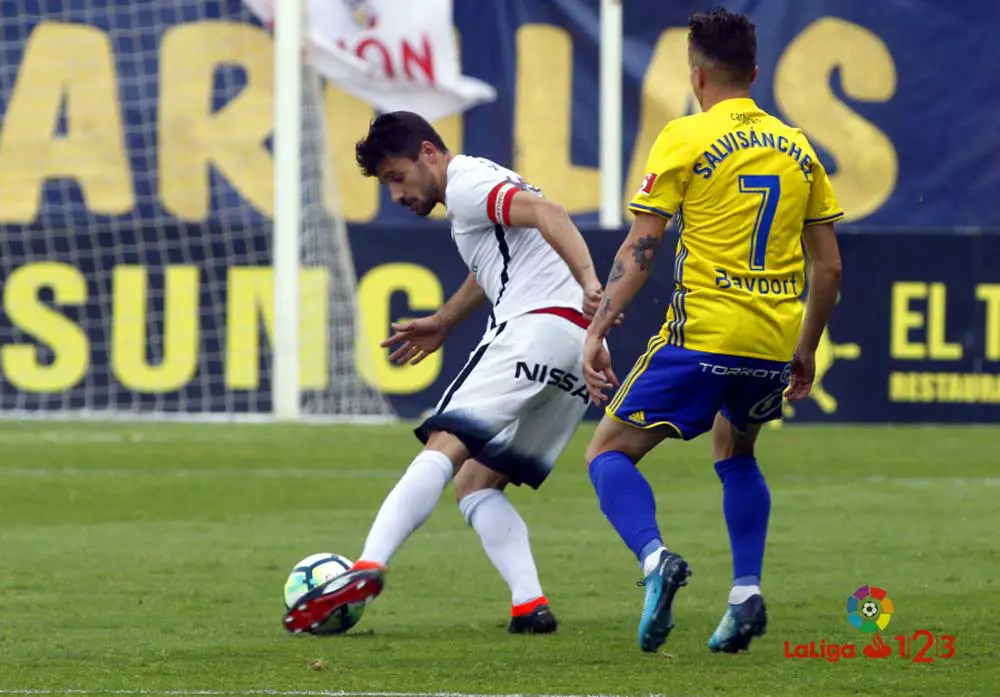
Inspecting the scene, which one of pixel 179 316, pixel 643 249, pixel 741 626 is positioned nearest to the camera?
pixel 643 249

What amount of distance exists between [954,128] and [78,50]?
29.5 feet

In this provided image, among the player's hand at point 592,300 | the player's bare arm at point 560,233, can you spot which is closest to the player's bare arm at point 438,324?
the player's bare arm at point 560,233

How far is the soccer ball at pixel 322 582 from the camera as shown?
20.9 ft

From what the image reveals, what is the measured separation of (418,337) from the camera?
7141mm

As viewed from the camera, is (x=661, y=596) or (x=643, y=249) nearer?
(x=661, y=596)

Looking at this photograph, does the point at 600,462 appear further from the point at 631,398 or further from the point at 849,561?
the point at 849,561

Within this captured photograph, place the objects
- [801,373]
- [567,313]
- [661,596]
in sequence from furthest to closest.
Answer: [567,313], [801,373], [661,596]

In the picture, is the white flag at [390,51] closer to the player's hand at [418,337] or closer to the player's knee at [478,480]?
the player's hand at [418,337]

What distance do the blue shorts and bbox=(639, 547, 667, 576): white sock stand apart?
0.35 m

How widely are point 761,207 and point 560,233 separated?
28.6 inches

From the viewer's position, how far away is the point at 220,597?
730 cm

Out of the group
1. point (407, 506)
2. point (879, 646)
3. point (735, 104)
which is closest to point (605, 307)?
point (735, 104)

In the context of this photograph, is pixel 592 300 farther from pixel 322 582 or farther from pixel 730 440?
pixel 322 582

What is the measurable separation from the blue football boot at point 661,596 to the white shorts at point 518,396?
1.12m
